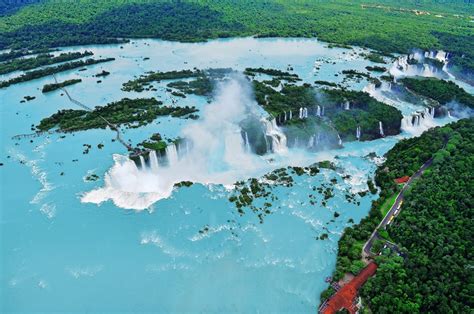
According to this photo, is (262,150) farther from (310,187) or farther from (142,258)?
(142,258)

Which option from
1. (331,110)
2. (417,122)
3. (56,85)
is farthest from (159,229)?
(417,122)

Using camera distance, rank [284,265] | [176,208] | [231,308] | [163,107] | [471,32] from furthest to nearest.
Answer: [471,32]
[163,107]
[176,208]
[284,265]
[231,308]

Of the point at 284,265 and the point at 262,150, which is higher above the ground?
the point at 262,150

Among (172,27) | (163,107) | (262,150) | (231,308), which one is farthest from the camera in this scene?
(172,27)

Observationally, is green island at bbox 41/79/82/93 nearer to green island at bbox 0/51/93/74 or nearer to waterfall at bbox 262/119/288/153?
green island at bbox 0/51/93/74

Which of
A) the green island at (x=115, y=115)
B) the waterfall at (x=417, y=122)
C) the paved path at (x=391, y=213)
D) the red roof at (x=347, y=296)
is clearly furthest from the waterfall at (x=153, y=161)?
the waterfall at (x=417, y=122)

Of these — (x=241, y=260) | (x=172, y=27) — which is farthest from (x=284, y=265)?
(x=172, y=27)

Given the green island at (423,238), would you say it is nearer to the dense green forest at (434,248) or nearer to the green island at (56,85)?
the dense green forest at (434,248)
